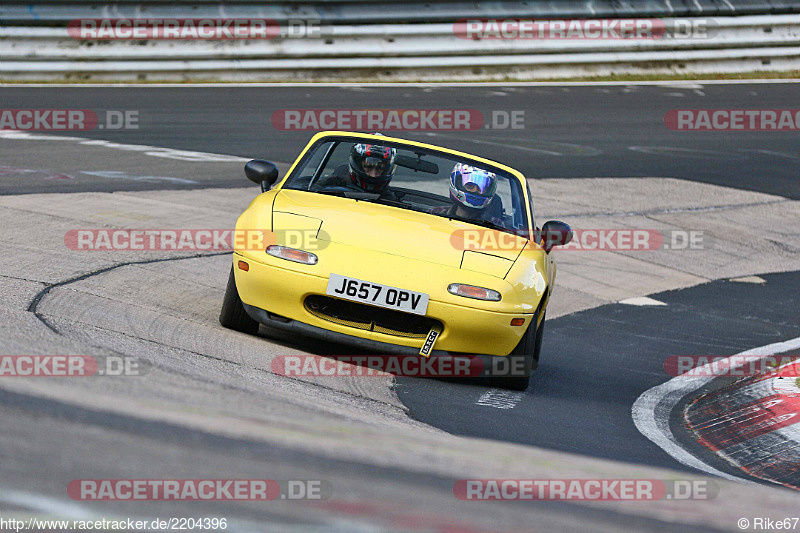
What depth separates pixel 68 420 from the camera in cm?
322

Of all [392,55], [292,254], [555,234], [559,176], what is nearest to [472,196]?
[555,234]

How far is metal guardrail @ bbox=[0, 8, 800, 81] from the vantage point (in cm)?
1966

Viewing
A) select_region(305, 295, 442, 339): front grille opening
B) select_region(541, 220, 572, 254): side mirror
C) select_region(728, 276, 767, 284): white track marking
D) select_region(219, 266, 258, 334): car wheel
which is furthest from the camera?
select_region(728, 276, 767, 284): white track marking

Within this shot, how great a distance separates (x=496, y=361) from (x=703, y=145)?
1437cm

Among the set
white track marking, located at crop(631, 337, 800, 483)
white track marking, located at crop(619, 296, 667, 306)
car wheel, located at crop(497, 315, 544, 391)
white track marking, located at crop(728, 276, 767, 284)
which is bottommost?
white track marking, located at crop(728, 276, 767, 284)

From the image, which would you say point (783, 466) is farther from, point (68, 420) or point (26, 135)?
point (26, 135)

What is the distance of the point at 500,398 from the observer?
5949mm

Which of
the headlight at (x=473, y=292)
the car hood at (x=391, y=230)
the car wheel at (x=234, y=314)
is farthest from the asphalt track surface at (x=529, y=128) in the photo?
the headlight at (x=473, y=292)

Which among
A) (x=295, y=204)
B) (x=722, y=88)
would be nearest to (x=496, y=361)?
(x=295, y=204)

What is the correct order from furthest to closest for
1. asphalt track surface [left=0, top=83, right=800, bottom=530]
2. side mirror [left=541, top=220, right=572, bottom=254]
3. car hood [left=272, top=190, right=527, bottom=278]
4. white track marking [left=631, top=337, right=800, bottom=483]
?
side mirror [left=541, top=220, right=572, bottom=254] → car hood [left=272, top=190, right=527, bottom=278] → white track marking [left=631, top=337, right=800, bottom=483] → asphalt track surface [left=0, top=83, right=800, bottom=530]

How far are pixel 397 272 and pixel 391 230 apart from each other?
46 centimetres

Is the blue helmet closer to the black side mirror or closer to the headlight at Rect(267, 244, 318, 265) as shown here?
the black side mirror

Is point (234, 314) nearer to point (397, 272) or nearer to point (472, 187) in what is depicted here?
point (397, 272)

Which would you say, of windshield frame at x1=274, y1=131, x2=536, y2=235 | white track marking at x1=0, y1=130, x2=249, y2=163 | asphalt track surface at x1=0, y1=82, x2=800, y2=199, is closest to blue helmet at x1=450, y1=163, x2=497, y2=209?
windshield frame at x1=274, y1=131, x2=536, y2=235
